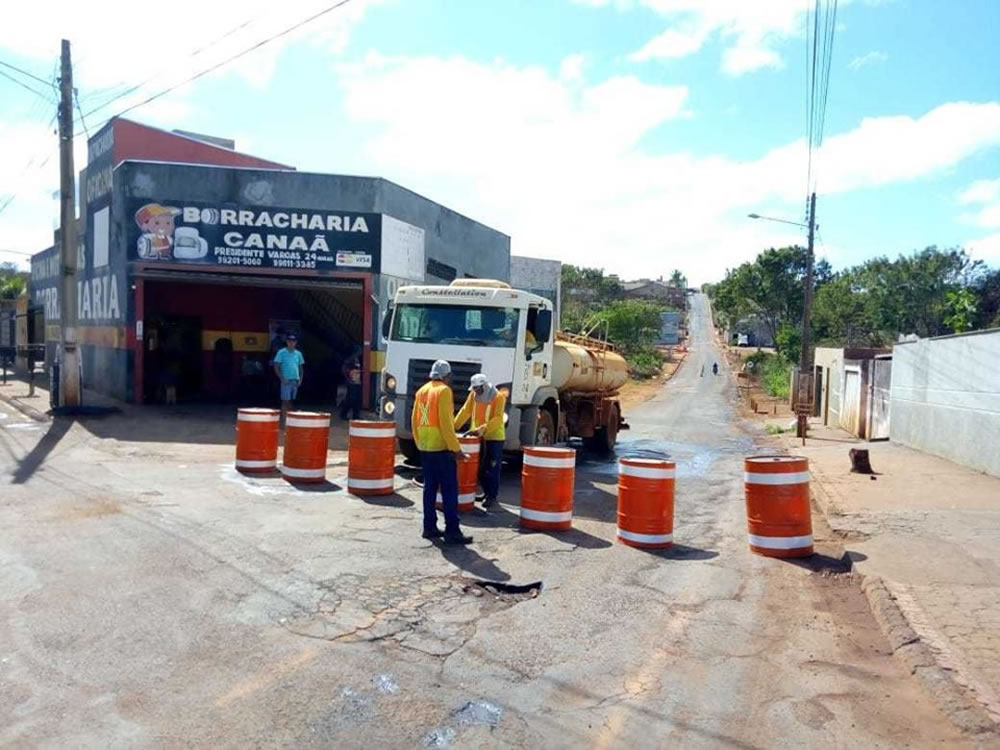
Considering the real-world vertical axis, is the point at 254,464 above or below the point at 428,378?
below

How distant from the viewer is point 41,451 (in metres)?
14.2

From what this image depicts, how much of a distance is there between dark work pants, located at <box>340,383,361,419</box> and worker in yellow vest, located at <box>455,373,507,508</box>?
383 inches

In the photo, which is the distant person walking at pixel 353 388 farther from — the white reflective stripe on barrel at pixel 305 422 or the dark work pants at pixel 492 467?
the dark work pants at pixel 492 467

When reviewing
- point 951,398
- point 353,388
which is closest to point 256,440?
point 353,388

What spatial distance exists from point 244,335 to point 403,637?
68.8 ft

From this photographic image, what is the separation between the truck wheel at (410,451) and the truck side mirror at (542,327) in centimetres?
242

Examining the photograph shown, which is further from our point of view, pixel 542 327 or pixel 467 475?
pixel 542 327

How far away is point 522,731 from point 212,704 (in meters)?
1.62

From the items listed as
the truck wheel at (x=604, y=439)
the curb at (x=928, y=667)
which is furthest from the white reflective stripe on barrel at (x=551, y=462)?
the truck wheel at (x=604, y=439)

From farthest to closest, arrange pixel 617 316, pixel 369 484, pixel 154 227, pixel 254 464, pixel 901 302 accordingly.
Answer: pixel 617 316 → pixel 901 302 → pixel 154 227 → pixel 254 464 → pixel 369 484

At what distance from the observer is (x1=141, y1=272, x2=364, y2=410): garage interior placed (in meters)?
24.5

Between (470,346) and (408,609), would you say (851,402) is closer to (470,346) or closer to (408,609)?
(470,346)

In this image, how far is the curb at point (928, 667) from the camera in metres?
4.76

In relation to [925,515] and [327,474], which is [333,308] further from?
[925,515]
